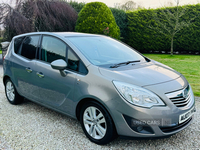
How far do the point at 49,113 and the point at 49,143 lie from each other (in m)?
1.18

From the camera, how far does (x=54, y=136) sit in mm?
3041

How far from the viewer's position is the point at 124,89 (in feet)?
8.11

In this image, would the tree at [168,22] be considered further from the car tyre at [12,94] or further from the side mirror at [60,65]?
the side mirror at [60,65]

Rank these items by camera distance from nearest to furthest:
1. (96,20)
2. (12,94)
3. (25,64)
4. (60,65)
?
(60,65)
(25,64)
(12,94)
(96,20)

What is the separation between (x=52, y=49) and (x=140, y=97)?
6.00 feet

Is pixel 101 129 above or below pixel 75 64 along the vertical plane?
below

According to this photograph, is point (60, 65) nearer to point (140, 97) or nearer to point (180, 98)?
point (140, 97)

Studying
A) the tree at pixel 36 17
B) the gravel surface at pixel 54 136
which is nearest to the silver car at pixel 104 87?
the gravel surface at pixel 54 136

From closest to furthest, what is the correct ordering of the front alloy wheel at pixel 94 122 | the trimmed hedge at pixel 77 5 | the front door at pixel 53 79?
the front alloy wheel at pixel 94 122
the front door at pixel 53 79
the trimmed hedge at pixel 77 5

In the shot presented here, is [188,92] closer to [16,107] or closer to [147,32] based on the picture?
[16,107]

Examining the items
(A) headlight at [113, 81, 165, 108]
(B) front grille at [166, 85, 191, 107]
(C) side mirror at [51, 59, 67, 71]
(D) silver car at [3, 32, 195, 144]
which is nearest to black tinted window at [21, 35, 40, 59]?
(D) silver car at [3, 32, 195, 144]

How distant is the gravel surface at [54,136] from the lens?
2.75 metres

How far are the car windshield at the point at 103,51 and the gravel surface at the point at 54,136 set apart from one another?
1192mm

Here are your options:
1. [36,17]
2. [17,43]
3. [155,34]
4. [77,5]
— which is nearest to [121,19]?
[155,34]
